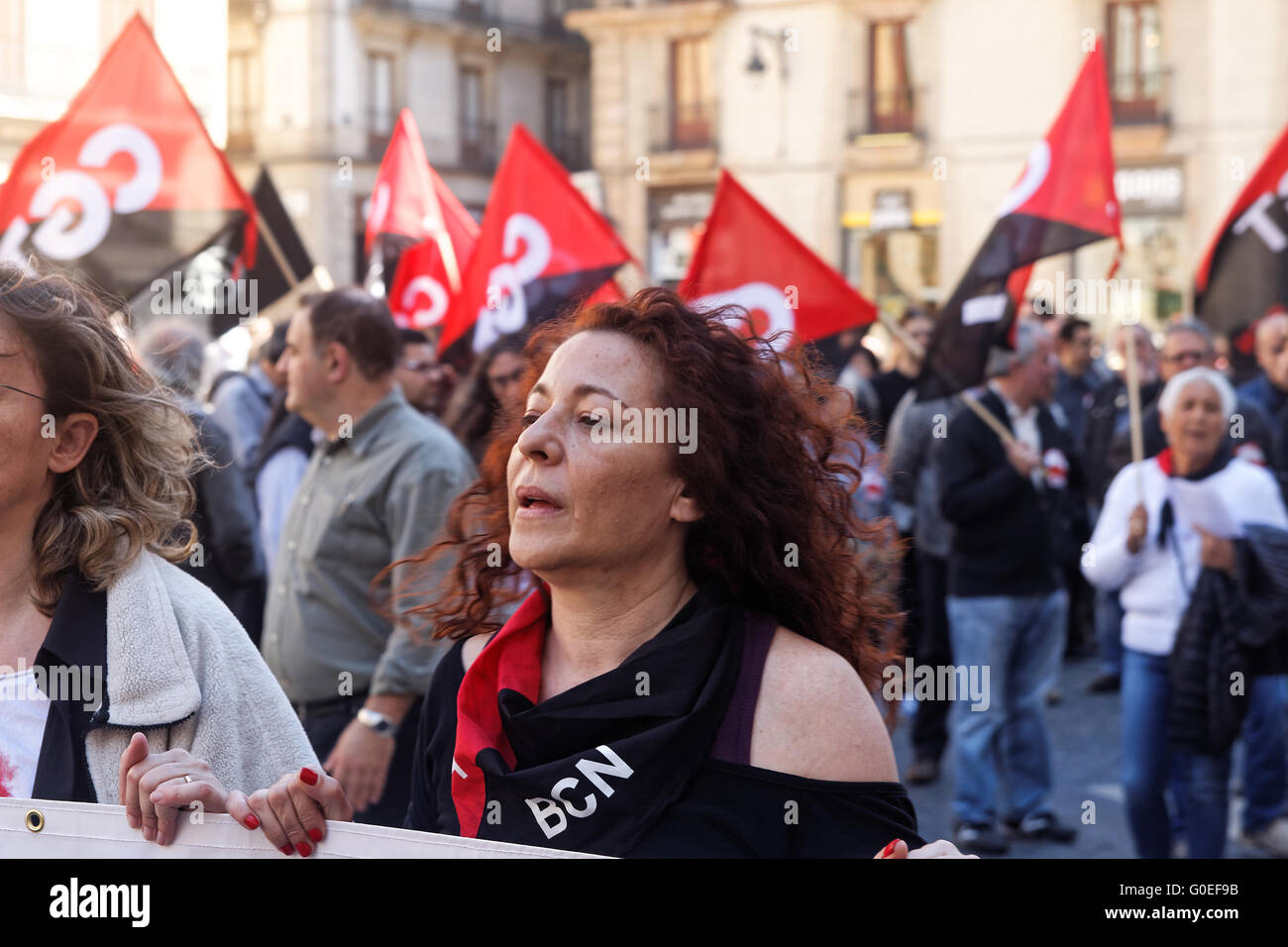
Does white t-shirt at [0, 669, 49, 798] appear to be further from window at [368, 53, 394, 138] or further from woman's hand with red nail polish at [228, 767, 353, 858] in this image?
window at [368, 53, 394, 138]

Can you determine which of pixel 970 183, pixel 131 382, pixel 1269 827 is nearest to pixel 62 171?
pixel 131 382

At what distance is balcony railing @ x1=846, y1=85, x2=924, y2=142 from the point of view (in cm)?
2870

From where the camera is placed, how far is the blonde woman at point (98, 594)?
212 centimetres

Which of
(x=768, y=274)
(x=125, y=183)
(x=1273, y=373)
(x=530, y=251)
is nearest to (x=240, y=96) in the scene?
(x=530, y=251)

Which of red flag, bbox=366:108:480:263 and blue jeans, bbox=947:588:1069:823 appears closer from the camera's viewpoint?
blue jeans, bbox=947:588:1069:823

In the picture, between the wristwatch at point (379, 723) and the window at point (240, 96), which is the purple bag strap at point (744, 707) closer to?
the wristwatch at point (379, 723)

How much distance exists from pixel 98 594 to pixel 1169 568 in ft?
12.7

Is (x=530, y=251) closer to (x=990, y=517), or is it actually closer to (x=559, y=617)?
(x=990, y=517)

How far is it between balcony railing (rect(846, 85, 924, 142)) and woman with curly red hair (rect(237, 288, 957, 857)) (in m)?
27.2

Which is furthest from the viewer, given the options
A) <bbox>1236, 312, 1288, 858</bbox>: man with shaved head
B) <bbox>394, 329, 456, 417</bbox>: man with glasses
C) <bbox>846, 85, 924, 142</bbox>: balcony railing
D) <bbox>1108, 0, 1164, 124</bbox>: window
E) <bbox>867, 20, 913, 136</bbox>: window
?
<bbox>867, 20, 913, 136</bbox>: window

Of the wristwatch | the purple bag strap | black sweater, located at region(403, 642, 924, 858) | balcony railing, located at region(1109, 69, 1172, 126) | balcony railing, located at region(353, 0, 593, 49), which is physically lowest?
the wristwatch

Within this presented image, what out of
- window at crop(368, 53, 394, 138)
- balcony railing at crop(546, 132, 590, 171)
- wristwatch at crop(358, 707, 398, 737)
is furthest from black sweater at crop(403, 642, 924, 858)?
balcony railing at crop(546, 132, 590, 171)
